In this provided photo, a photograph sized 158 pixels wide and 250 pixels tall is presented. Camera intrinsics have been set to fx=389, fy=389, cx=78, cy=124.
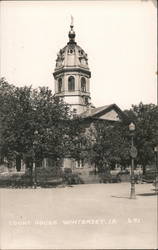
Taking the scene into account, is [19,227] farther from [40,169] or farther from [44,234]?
[40,169]

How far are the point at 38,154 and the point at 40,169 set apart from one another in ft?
54.5

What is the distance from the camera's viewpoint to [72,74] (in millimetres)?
61312

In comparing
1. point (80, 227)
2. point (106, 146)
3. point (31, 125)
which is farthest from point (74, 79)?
point (80, 227)

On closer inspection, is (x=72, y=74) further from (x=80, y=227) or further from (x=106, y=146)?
(x=80, y=227)

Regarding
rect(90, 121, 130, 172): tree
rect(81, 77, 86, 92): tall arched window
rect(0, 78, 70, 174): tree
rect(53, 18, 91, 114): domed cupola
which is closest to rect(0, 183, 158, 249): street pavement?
rect(0, 78, 70, 174): tree

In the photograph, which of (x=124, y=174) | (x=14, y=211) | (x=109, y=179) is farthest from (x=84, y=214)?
(x=124, y=174)

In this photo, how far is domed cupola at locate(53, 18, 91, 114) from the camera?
6122cm

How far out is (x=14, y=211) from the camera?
16.2 meters

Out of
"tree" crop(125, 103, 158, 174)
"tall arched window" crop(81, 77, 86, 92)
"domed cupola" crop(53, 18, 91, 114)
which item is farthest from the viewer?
"tall arched window" crop(81, 77, 86, 92)

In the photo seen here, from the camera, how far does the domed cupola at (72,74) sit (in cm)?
6122

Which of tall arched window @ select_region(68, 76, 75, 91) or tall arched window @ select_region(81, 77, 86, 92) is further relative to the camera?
tall arched window @ select_region(81, 77, 86, 92)

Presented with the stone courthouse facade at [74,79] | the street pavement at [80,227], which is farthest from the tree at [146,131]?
the street pavement at [80,227]

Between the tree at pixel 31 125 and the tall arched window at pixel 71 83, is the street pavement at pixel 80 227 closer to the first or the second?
the tree at pixel 31 125

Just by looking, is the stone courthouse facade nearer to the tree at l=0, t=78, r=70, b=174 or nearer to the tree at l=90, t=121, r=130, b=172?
the tree at l=90, t=121, r=130, b=172
